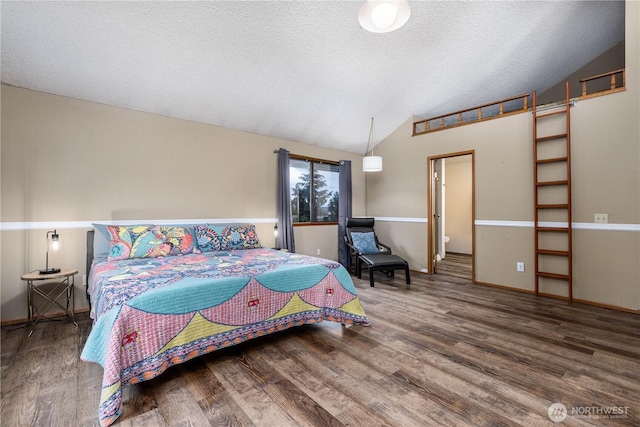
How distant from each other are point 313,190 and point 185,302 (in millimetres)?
3823

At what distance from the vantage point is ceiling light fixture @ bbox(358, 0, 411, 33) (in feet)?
6.51

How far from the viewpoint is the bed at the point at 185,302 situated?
1.73 metres

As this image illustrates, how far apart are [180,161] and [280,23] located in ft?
7.17

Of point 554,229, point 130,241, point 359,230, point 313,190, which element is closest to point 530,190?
point 554,229

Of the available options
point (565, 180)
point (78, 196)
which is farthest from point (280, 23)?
point (565, 180)

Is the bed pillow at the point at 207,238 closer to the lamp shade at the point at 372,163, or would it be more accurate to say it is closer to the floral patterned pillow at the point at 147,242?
the floral patterned pillow at the point at 147,242

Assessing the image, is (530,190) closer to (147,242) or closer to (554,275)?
(554,275)

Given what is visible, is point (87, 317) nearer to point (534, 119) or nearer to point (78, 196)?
point (78, 196)

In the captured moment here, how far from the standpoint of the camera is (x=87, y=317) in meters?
3.15

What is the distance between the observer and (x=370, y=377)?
195cm

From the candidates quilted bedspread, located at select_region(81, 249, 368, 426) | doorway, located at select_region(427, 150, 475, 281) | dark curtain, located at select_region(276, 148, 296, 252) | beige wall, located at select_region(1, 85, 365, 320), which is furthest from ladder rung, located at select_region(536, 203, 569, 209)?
beige wall, located at select_region(1, 85, 365, 320)

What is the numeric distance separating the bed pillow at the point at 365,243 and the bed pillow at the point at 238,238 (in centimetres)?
185

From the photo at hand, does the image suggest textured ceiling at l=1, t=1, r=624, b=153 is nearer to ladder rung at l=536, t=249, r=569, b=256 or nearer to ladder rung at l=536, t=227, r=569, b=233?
ladder rung at l=536, t=227, r=569, b=233

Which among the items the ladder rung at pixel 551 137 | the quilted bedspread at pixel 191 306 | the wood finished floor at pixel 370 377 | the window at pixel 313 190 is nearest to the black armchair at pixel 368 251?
the window at pixel 313 190
